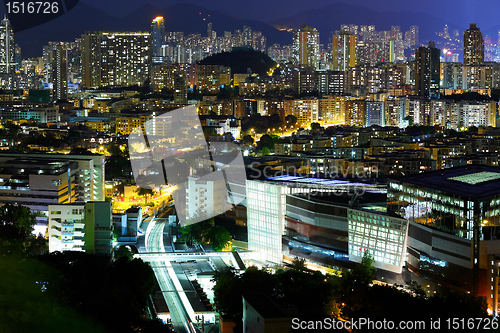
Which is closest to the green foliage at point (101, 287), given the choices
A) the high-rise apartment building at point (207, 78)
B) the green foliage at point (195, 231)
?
the green foliage at point (195, 231)

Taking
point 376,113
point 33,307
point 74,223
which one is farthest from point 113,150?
point 33,307

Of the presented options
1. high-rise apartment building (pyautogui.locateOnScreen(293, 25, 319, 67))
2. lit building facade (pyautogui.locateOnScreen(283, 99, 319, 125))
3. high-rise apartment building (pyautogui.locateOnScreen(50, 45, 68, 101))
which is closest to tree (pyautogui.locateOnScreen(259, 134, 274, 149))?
lit building facade (pyautogui.locateOnScreen(283, 99, 319, 125))

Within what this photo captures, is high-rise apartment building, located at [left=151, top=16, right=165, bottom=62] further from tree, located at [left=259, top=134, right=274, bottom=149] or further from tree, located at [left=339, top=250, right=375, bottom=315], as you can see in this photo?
tree, located at [left=339, top=250, right=375, bottom=315]

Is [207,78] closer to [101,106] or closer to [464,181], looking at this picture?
[101,106]

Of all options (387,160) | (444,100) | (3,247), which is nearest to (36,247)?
(3,247)

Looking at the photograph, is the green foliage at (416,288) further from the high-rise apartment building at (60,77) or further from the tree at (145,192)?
the high-rise apartment building at (60,77)

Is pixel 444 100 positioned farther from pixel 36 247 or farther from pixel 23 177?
pixel 36 247
